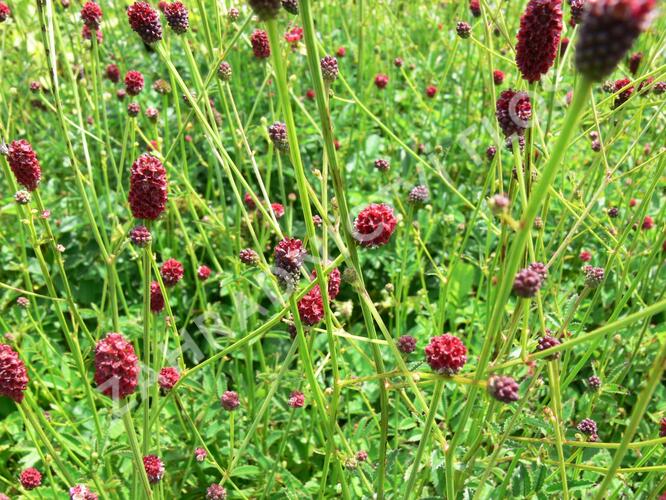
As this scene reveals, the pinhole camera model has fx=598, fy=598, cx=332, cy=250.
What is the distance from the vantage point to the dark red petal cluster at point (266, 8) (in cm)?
68

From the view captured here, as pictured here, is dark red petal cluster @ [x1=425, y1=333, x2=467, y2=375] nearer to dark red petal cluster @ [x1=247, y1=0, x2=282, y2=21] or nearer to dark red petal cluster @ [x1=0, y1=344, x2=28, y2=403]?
dark red petal cluster @ [x1=247, y1=0, x2=282, y2=21]

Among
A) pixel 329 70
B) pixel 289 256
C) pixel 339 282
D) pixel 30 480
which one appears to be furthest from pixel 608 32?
pixel 30 480

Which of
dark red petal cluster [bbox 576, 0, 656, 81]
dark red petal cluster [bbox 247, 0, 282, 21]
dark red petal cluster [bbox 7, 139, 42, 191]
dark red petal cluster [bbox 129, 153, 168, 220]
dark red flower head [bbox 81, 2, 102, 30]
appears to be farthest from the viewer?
dark red flower head [bbox 81, 2, 102, 30]

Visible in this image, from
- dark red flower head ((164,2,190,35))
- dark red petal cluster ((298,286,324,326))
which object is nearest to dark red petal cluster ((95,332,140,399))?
dark red petal cluster ((298,286,324,326))

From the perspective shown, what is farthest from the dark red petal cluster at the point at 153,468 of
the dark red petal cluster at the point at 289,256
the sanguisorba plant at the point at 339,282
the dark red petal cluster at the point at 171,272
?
the dark red petal cluster at the point at 289,256

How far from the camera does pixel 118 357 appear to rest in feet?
3.35

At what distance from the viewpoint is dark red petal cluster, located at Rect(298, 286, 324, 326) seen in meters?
1.22

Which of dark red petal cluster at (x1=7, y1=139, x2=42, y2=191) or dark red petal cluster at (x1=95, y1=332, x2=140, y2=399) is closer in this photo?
dark red petal cluster at (x1=95, y1=332, x2=140, y2=399)

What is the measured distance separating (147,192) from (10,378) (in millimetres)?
452

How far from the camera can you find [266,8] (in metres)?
0.68

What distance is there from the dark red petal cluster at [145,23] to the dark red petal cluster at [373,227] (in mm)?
803

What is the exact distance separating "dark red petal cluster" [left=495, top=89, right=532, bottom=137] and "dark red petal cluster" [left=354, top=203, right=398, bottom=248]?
27 centimetres

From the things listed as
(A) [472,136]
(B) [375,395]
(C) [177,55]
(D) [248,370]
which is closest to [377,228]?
(D) [248,370]

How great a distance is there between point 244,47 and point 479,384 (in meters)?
3.34
